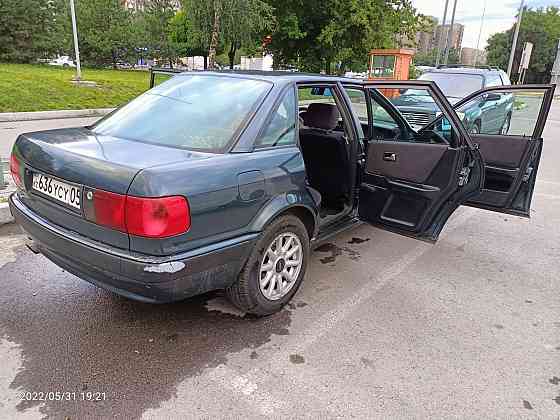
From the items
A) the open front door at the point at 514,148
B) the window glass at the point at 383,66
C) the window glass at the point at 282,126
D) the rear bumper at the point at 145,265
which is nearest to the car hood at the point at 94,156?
the rear bumper at the point at 145,265

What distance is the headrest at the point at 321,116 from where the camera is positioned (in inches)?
148

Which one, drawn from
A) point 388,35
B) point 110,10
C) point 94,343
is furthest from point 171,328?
point 110,10

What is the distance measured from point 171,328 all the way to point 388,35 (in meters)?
21.1

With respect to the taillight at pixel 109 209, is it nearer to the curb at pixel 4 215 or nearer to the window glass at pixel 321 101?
the window glass at pixel 321 101

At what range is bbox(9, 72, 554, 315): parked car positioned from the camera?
2.20 metres

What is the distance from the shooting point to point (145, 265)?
215 cm

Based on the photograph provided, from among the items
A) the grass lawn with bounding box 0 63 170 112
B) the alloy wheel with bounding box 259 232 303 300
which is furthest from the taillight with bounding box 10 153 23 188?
the grass lawn with bounding box 0 63 170 112

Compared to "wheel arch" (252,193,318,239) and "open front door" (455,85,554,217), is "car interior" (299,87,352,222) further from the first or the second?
"open front door" (455,85,554,217)

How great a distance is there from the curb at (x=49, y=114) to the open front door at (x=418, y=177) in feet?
32.3

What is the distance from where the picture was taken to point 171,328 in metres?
2.77

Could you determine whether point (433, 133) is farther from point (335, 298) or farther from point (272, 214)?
point (272, 214)

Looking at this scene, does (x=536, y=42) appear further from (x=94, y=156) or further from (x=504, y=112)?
(x=94, y=156)

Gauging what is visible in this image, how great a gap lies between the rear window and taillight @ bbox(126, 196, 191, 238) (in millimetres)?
504

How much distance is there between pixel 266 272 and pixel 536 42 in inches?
2659
